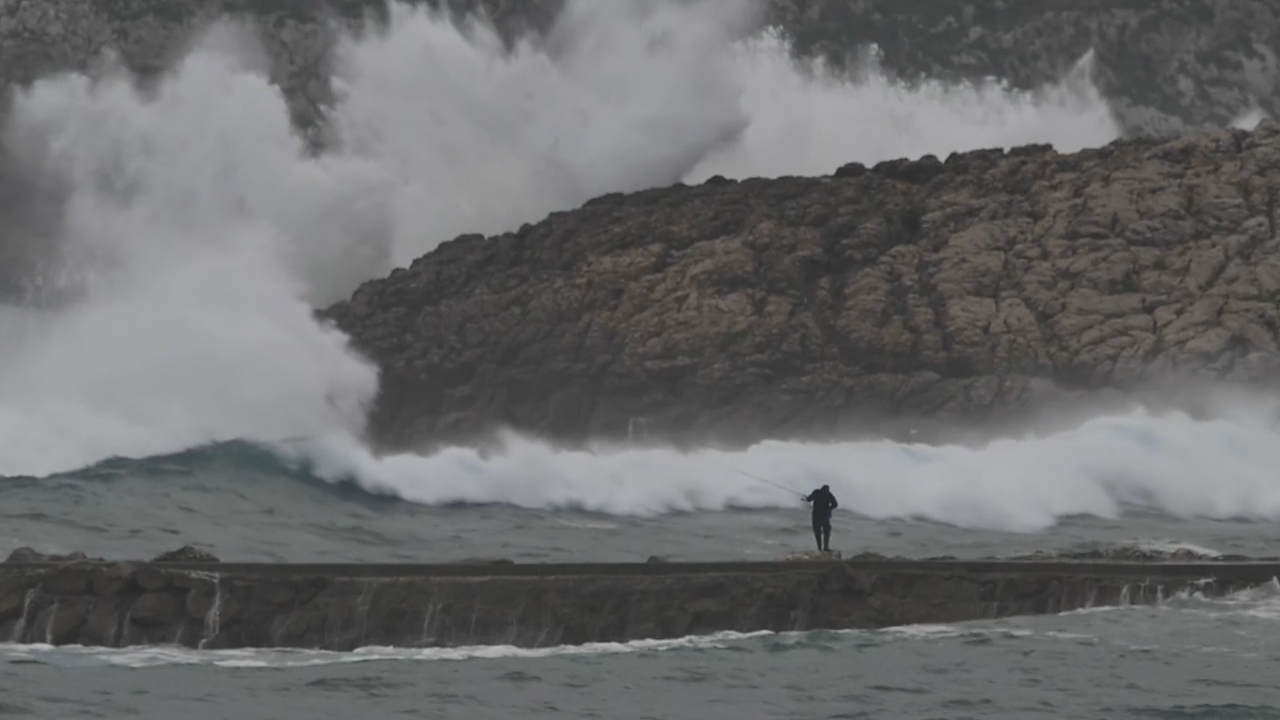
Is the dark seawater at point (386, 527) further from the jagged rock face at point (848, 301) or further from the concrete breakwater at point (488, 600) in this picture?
the concrete breakwater at point (488, 600)

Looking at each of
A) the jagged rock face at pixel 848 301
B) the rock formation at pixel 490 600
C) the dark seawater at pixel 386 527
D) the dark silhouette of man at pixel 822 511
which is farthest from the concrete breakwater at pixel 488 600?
the jagged rock face at pixel 848 301

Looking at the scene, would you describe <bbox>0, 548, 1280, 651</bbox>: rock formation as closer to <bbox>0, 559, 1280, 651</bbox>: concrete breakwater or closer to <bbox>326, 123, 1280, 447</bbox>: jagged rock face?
<bbox>0, 559, 1280, 651</bbox>: concrete breakwater

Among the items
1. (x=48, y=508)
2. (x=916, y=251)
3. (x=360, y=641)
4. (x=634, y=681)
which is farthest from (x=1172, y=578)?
(x=916, y=251)

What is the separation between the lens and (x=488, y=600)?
24422 millimetres

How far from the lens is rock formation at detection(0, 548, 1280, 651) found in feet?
78.5

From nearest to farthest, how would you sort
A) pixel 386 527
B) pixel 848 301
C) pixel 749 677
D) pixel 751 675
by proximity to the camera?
pixel 749 677 → pixel 751 675 → pixel 386 527 → pixel 848 301

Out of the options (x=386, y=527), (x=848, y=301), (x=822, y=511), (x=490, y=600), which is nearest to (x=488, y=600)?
(x=490, y=600)

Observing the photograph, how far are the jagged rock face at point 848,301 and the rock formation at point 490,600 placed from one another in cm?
2600

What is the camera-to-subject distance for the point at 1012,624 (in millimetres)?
24469

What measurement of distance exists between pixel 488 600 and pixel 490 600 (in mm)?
22

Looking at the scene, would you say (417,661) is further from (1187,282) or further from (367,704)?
(1187,282)

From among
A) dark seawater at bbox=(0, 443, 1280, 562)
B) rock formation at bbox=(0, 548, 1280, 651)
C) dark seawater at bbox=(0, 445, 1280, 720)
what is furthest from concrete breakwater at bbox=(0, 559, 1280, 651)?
dark seawater at bbox=(0, 443, 1280, 562)

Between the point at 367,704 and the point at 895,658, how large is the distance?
18.0ft

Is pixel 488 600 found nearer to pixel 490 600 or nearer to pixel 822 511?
pixel 490 600
